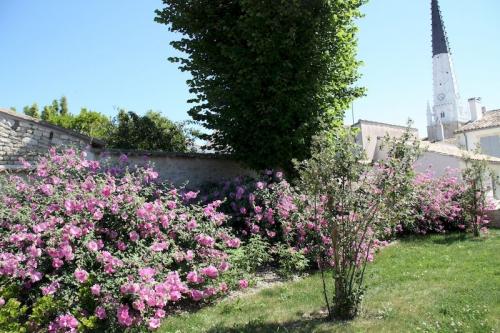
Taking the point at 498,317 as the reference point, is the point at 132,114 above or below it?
above

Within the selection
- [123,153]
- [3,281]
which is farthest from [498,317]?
[123,153]

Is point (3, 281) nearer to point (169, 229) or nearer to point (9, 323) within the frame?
point (9, 323)

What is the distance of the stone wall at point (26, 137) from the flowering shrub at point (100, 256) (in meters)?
3.52

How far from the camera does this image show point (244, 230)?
8273 mm

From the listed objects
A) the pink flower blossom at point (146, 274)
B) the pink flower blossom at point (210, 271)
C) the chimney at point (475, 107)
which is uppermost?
the chimney at point (475, 107)

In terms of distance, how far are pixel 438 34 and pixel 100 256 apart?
75.9m

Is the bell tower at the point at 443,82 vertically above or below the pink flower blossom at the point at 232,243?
above

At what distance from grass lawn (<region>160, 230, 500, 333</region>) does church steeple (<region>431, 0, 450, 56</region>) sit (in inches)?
2728

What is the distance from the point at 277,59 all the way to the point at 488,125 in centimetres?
2840

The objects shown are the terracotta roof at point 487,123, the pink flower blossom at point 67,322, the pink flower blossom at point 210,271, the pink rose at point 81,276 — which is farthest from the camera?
Result: the terracotta roof at point 487,123

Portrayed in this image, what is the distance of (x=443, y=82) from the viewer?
7331cm

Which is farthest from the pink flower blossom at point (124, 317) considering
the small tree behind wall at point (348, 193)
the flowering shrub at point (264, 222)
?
the flowering shrub at point (264, 222)

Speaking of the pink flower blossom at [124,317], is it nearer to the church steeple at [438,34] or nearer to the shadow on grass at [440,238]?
the shadow on grass at [440,238]

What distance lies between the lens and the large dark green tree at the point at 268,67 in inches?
396
